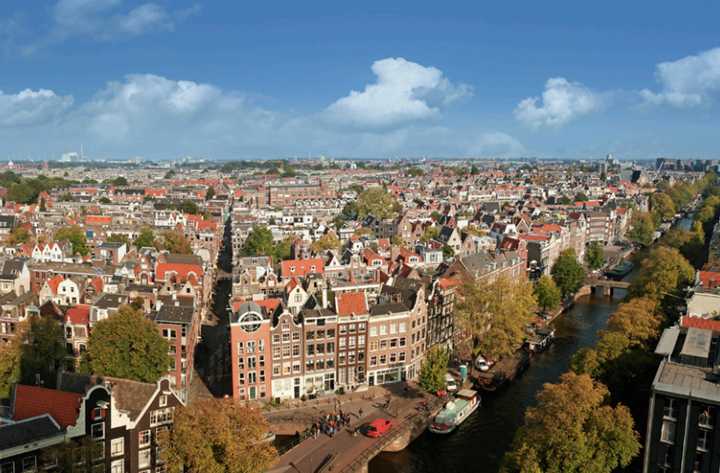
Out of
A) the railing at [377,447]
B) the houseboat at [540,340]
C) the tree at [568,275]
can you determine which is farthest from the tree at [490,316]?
the tree at [568,275]

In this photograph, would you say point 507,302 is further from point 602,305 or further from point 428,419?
point 602,305

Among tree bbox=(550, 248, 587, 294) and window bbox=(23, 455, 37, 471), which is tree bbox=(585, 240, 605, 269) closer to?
tree bbox=(550, 248, 587, 294)

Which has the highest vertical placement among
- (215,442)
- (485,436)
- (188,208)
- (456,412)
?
(188,208)

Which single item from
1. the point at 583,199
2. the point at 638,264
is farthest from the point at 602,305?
the point at 583,199

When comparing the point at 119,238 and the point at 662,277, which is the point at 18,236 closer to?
the point at 119,238

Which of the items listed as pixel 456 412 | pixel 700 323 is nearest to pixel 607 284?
pixel 700 323

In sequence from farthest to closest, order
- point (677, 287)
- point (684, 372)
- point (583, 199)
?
1. point (583, 199)
2. point (677, 287)
3. point (684, 372)
